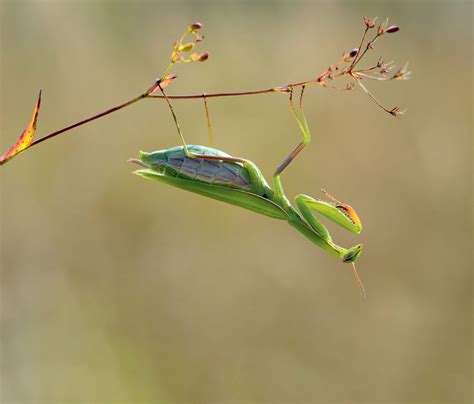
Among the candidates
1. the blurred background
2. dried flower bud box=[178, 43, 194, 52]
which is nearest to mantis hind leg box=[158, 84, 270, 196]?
dried flower bud box=[178, 43, 194, 52]

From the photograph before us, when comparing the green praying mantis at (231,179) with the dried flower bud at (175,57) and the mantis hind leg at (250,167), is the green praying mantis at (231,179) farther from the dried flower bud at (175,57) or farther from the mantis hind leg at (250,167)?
the dried flower bud at (175,57)

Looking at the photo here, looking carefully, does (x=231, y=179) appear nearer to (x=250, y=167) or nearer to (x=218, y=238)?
(x=250, y=167)

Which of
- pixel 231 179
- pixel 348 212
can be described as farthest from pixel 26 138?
pixel 348 212

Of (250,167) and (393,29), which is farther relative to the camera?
(250,167)

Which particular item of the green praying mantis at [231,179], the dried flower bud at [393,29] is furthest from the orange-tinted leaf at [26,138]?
the dried flower bud at [393,29]

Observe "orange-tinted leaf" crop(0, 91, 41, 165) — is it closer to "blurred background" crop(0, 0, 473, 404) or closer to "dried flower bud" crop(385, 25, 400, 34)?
"dried flower bud" crop(385, 25, 400, 34)

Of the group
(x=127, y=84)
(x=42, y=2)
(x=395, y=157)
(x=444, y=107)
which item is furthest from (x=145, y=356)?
(x=444, y=107)

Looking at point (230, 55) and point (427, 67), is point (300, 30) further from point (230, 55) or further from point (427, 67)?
point (427, 67)
